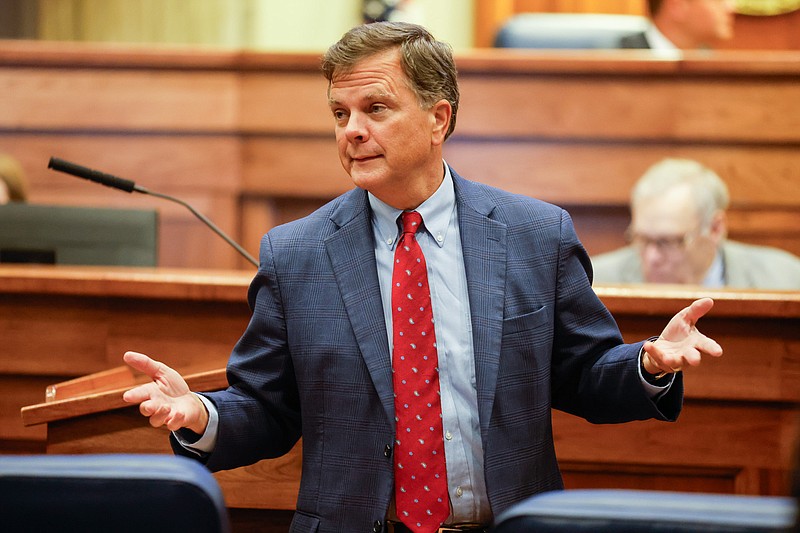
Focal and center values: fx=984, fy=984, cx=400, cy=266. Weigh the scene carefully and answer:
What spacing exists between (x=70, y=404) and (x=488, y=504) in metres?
0.79

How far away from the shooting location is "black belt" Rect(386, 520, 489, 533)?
1.56 metres

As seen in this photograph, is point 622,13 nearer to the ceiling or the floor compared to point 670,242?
nearer to the ceiling

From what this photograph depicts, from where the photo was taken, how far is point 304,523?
5.24ft

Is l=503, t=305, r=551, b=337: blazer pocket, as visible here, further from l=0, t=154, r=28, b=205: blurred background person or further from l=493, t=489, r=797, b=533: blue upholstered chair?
l=0, t=154, r=28, b=205: blurred background person

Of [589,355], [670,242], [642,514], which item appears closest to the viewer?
[642,514]

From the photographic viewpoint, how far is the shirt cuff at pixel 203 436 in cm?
158

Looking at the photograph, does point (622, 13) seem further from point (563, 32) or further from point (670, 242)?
point (670, 242)

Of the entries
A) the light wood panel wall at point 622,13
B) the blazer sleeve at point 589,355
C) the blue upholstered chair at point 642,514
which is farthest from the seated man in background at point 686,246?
the light wood panel wall at point 622,13

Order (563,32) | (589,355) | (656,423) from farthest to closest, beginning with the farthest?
(563,32) < (656,423) < (589,355)

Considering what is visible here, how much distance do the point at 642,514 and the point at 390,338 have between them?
0.79 metres

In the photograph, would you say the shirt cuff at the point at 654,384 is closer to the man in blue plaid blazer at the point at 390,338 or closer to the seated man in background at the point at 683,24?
the man in blue plaid blazer at the point at 390,338

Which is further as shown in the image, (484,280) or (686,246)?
(686,246)

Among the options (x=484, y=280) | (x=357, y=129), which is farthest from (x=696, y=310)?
(x=357, y=129)

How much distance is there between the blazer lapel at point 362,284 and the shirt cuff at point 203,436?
260 mm
